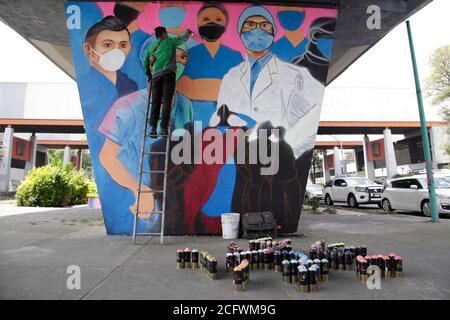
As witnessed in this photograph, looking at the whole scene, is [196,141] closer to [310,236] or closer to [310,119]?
[310,119]

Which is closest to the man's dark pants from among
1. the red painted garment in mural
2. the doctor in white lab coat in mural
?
the red painted garment in mural

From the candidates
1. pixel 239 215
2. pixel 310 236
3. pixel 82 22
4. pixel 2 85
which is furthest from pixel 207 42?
pixel 2 85

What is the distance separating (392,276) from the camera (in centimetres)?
386

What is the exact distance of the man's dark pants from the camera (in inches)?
245

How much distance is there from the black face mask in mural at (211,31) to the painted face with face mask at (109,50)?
1.60 m

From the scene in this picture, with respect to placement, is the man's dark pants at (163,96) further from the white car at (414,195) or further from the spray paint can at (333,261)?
the white car at (414,195)

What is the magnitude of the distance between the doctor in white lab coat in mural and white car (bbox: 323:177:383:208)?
1112 centimetres

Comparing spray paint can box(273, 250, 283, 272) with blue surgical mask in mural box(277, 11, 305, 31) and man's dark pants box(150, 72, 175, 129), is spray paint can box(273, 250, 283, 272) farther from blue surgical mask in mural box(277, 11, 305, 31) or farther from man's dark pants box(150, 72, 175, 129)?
blue surgical mask in mural box(277, 11, 305, 31)

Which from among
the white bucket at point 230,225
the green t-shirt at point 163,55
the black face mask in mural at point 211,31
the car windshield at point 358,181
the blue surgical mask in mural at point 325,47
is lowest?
the white bucket at point 230,225

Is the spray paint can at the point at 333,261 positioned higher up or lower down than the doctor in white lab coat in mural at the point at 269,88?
lower down

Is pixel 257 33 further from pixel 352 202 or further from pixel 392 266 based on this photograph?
pixel 352 202

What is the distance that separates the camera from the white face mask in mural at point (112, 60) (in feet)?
22.5

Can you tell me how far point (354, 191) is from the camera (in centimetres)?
1705

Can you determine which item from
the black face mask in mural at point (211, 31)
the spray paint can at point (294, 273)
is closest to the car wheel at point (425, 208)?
the black face mask in mural at point (211, 31)
